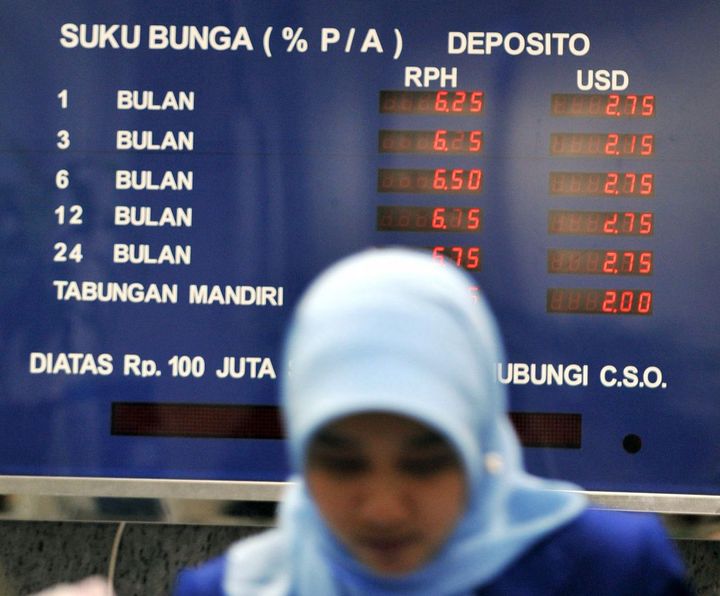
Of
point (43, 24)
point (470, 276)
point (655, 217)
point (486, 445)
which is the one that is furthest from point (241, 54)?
point (486, 445)

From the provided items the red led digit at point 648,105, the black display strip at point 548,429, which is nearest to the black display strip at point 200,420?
the black display strip at point 548,429

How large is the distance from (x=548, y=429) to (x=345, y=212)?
2.05ft

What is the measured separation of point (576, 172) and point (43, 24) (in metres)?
1.19

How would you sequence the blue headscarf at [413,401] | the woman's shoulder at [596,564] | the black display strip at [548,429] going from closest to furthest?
the blue headscarf at [413,401], the woman's shoulder at [596,564], the black display strip at [548,429]

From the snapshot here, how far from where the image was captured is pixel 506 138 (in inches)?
113

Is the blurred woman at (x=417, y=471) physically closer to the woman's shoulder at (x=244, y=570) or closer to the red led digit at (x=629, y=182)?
the woman's shoulder at (x=244, y=570)

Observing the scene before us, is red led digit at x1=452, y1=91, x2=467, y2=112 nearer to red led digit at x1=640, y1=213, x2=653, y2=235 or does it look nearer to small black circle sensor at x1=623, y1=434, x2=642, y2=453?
red led digit at x1=640, y1=213, x2=653, y2=235

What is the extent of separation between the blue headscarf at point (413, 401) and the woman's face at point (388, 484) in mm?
21

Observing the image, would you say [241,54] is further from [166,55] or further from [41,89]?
[41,89]

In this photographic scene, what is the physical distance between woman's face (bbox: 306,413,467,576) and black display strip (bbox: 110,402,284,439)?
1.82 meters

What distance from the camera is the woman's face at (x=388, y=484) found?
104 cm

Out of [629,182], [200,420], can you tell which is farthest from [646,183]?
[200,420]

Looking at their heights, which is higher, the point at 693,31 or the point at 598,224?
the point at 693,31

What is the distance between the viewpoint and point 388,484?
1.05m
